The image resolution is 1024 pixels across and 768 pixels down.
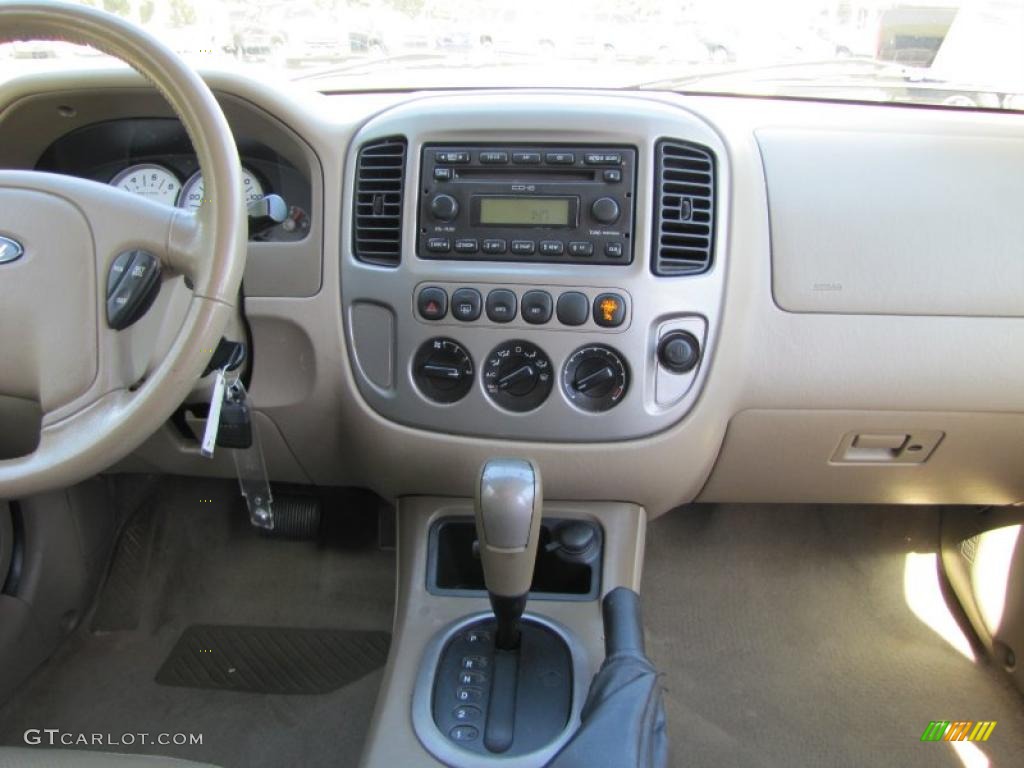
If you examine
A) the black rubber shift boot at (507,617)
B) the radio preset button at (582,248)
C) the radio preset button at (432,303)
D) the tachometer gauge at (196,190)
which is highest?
the radio preset button at (582,248)

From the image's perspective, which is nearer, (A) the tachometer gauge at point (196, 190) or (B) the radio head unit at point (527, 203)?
(B) the radio head unit at point (527, 203)

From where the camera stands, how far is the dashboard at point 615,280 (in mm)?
1301

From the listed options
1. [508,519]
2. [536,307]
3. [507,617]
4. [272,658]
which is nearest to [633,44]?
[536,307]

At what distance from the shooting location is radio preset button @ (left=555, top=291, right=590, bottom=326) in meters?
1.28

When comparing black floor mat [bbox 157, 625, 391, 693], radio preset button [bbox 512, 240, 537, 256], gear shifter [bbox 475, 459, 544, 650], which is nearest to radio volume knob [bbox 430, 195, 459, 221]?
radio preset button [bbox 512, 240, 537, 256]

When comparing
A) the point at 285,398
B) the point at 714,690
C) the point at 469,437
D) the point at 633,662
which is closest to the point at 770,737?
the point at 714,690

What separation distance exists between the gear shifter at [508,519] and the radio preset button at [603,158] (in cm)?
52


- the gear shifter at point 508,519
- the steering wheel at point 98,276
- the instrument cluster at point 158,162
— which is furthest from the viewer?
the instrument cluster at point 158,162

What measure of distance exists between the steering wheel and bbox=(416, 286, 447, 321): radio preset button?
40cm

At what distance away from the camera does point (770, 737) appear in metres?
1.61

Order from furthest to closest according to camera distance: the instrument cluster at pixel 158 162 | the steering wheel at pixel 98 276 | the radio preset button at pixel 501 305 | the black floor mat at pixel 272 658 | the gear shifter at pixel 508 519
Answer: the black floor mat at pixel 272 658
the instrument cluster at pixel 158 162
the radio preset button at pixel 501 305
the gear shifter at pixel 508 519
the steering wheel at pixel 98 276

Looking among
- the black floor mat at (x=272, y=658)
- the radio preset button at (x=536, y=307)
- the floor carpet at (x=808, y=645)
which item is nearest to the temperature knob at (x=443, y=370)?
the radio preset button at (x=536, y=307)

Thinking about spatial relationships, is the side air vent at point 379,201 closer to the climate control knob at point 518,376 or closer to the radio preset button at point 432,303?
the radio preset button at point 432,303

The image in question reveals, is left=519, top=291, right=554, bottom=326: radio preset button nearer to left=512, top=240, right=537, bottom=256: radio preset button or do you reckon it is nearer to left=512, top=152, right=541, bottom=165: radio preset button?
left=512, top=240, right=537, bottom=256: radio preset button
